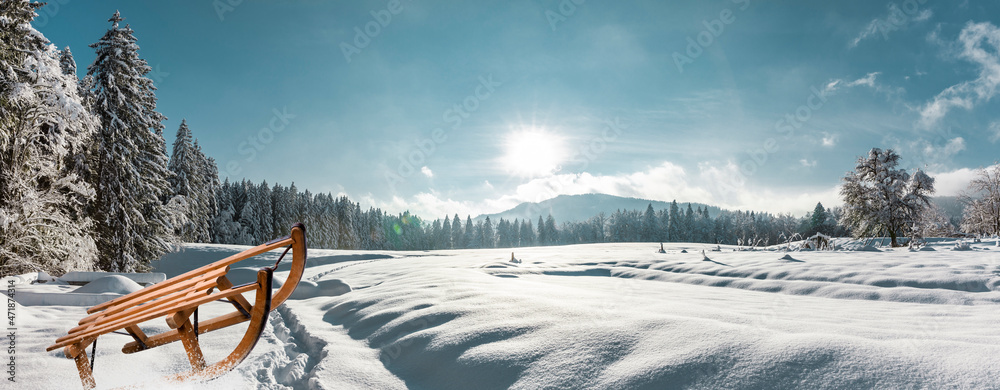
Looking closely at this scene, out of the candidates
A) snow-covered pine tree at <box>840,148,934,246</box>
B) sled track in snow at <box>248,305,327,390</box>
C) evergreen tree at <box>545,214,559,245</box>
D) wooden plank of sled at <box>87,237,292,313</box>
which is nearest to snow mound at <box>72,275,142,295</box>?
sled track in snow at <box>248,305,327,390</box>

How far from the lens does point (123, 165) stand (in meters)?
16.8

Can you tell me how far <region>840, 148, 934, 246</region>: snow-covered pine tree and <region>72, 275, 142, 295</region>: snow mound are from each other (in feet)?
125

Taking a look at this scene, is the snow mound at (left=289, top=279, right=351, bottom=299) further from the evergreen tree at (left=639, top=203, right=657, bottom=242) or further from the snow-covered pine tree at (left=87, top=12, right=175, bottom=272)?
the evergreen tree at (left=639, top=203, right=657, bottom=242)

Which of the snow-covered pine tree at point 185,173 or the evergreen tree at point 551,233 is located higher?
the snow-covered pine tree at point 185,173

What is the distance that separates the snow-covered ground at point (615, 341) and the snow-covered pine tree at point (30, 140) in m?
5.95

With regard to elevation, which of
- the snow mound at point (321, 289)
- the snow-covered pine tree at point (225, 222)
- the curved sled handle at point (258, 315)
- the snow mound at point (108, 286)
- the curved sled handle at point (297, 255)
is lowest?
the snow mound at point (321, 289)

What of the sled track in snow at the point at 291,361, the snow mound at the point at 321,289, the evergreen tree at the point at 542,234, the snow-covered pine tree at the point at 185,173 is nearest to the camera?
the sled track in snow at the point at 291,361

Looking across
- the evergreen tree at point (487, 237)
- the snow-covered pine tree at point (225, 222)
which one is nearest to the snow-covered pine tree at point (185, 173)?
the snow-covered pine tree at point (225, 222)

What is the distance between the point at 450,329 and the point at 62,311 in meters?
8.05

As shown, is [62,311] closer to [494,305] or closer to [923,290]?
[494,305]

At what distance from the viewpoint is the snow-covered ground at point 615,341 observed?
318cm

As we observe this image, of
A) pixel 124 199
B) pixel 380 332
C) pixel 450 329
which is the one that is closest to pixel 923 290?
pixel 450 329

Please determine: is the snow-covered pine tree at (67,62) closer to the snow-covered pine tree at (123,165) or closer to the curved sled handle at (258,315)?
the snow-covered pine tree at (123,165)

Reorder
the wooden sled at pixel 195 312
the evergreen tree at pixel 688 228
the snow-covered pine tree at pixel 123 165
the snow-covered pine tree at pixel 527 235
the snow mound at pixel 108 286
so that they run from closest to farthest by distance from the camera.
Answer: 1. the wooden sled at pixel 195 312
2. the snow mound at pixel 108 286
3. the snow-covered pine tree at pixel 123 165
4. the evergreen tree at pixel 688 228
5. the snow-covered pine tree at pixel 527 235
